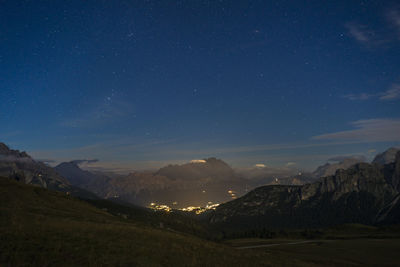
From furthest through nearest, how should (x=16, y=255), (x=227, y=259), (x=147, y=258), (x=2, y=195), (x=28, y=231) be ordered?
(x=2, y=195)
(x=227, y=259)
(x=28, y=231)
(x=147, y=258)
(x=16, y=255)

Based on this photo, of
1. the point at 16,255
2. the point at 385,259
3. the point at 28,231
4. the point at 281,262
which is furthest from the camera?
the point at 385,259

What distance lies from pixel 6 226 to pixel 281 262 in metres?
35.7

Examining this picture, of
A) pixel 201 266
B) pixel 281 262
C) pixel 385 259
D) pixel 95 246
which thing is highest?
pixel 95 246

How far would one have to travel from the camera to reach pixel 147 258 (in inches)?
1096

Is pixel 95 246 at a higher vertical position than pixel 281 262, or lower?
higher

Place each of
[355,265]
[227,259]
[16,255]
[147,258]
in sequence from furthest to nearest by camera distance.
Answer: [355,265] → [227,259] → [147,258] → [16,255]

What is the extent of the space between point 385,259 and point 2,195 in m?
79.9

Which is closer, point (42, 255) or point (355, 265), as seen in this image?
point (42, 255)

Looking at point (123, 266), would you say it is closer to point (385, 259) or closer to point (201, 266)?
point (201, 266)

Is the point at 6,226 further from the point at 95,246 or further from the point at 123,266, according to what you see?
the point at 123,266

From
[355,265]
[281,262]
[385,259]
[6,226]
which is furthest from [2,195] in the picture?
[385,259]

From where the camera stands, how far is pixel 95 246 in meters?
29.1

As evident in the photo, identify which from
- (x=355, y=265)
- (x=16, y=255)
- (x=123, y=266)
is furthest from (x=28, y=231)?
(x=355, y=265)

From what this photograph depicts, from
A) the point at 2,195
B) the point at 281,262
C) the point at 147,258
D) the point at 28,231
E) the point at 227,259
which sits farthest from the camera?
the point at 2,195
